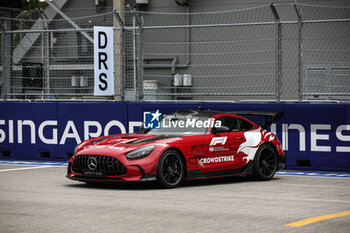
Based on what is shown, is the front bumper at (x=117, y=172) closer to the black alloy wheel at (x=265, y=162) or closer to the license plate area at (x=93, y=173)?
the license plate area at (x=93, y=173)

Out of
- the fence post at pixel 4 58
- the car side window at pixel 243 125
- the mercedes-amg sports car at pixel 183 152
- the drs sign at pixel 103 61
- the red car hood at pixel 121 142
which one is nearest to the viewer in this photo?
the mercedes-amg sports car at pixel 183 152

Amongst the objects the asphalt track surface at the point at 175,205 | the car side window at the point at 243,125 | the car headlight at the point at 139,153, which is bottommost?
the asphalt track surface at the point at 175,205

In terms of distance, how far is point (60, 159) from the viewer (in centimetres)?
1653

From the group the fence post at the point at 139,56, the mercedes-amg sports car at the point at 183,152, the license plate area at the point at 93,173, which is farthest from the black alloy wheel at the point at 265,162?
the fence post at the point at 139,56

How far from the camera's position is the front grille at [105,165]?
1079 centimetres

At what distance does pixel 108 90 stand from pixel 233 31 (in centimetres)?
962

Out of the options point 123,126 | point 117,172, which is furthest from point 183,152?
point 123,126

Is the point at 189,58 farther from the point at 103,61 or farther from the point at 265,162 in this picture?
the point at 265,162

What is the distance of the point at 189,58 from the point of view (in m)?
25.5

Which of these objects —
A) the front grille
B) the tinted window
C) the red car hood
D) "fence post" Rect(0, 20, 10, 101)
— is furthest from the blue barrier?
the front grille

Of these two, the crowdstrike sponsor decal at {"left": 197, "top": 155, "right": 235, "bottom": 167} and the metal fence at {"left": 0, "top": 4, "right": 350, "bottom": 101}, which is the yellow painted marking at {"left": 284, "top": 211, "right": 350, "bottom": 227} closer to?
the crowdstrike sponsor decal at {"left": 197, "top": 155, "right": 235, "bottom": 167}

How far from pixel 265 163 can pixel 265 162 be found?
17 mm

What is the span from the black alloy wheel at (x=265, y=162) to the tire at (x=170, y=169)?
5.44 ft

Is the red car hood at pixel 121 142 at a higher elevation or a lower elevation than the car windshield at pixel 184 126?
lower
